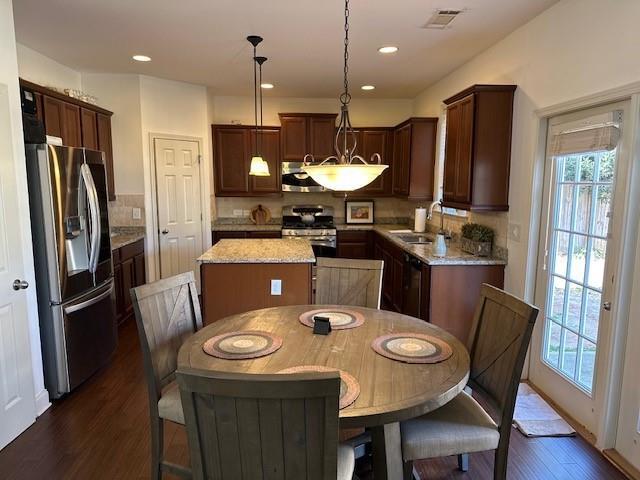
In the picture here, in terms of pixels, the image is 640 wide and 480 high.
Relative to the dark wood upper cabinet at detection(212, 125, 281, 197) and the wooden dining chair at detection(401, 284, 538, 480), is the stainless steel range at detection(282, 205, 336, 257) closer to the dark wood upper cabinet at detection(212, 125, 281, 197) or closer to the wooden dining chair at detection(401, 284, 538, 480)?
the dark wood upper cabinet at detection(212, 125, 281, 197)

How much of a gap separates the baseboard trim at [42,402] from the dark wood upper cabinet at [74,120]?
2011mm

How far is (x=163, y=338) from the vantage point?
2.16 metres

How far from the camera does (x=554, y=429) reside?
258 cm

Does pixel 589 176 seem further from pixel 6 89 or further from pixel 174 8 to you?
pixel 6 89

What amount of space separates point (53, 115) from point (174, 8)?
59.4 inches

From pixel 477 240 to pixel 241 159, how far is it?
3376 mm

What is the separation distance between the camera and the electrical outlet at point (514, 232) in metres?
3.23

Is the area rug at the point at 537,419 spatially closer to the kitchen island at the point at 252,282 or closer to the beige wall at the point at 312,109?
the kitchen island at the point at 252,282

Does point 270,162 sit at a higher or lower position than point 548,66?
lower

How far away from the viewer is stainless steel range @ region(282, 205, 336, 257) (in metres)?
5.66

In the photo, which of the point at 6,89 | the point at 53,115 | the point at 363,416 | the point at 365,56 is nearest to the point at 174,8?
the point at 6,89

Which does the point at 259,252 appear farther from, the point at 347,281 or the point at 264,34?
the point at 264,34

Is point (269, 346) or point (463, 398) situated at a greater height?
point (269, 346)

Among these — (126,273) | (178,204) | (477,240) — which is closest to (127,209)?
(178,204)
